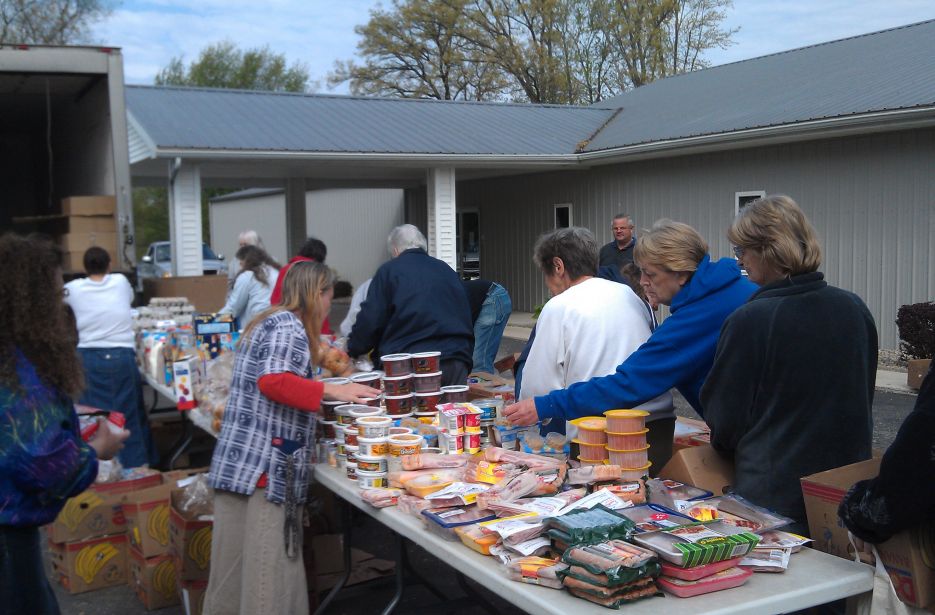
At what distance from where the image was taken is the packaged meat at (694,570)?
7.14 feet

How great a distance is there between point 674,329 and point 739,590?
1.10 m

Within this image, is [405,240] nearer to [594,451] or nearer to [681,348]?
[681,348]

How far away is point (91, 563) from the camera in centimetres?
500

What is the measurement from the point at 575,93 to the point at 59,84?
28887mm

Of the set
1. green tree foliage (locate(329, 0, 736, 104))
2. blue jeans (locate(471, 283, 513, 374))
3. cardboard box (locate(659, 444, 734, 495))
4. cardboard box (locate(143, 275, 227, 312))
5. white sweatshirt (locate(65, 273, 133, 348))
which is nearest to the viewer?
cardboard box (locate(659, 444, 734, 495))

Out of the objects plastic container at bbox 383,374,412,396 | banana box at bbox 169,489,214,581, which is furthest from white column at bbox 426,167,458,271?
plastic container at bbox 383,374,412,396

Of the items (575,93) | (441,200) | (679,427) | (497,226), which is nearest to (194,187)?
(441,200)

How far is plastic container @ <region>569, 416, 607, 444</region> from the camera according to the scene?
291 cm

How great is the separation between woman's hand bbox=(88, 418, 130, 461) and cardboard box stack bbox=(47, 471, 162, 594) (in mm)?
2453

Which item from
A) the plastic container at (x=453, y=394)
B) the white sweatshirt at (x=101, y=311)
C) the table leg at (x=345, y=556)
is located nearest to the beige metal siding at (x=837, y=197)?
the plastic container at (x=453, y=394)

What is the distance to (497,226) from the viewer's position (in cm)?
1950

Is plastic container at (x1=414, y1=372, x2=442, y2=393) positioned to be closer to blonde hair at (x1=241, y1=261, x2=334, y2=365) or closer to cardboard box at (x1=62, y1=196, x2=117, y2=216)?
blonde hair at (x1=241, y1=261, x2=334, y2=365)

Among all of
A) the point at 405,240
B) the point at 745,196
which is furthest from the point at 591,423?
the point at 745,196

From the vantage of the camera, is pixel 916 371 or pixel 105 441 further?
pixel 916 371
